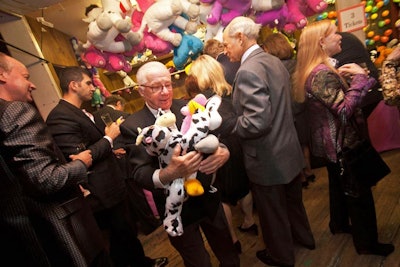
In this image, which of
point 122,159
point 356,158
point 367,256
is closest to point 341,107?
point 356,158

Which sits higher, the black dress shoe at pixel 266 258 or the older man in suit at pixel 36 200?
the older man in suit at pixel 36 200

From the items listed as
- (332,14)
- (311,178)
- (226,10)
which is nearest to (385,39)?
(332,14)

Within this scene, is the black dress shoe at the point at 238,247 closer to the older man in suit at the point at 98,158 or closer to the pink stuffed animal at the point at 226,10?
the older man in suit at the point at 98,158

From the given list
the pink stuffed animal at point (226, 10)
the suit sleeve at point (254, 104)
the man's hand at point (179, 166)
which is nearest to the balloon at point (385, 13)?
the pink stuffed animal at point (226, 10)

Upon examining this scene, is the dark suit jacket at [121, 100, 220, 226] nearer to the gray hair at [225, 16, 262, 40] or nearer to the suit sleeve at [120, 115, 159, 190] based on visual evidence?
the suit sleeve at [120, 115, 159, 190]

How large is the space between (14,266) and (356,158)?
1.85m

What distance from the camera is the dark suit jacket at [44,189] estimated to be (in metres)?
1.05

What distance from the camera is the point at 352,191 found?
1.54 m

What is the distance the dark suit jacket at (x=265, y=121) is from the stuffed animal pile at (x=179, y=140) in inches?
11.1

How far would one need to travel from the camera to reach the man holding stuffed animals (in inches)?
44.3

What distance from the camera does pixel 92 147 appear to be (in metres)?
1.70

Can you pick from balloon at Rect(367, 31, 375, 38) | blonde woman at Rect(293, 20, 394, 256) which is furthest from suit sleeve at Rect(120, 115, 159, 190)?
balloon at Rect(367, 31, 375, 38)

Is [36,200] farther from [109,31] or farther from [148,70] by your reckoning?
[109,31]

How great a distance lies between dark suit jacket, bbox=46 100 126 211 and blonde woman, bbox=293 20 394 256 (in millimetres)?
1410
